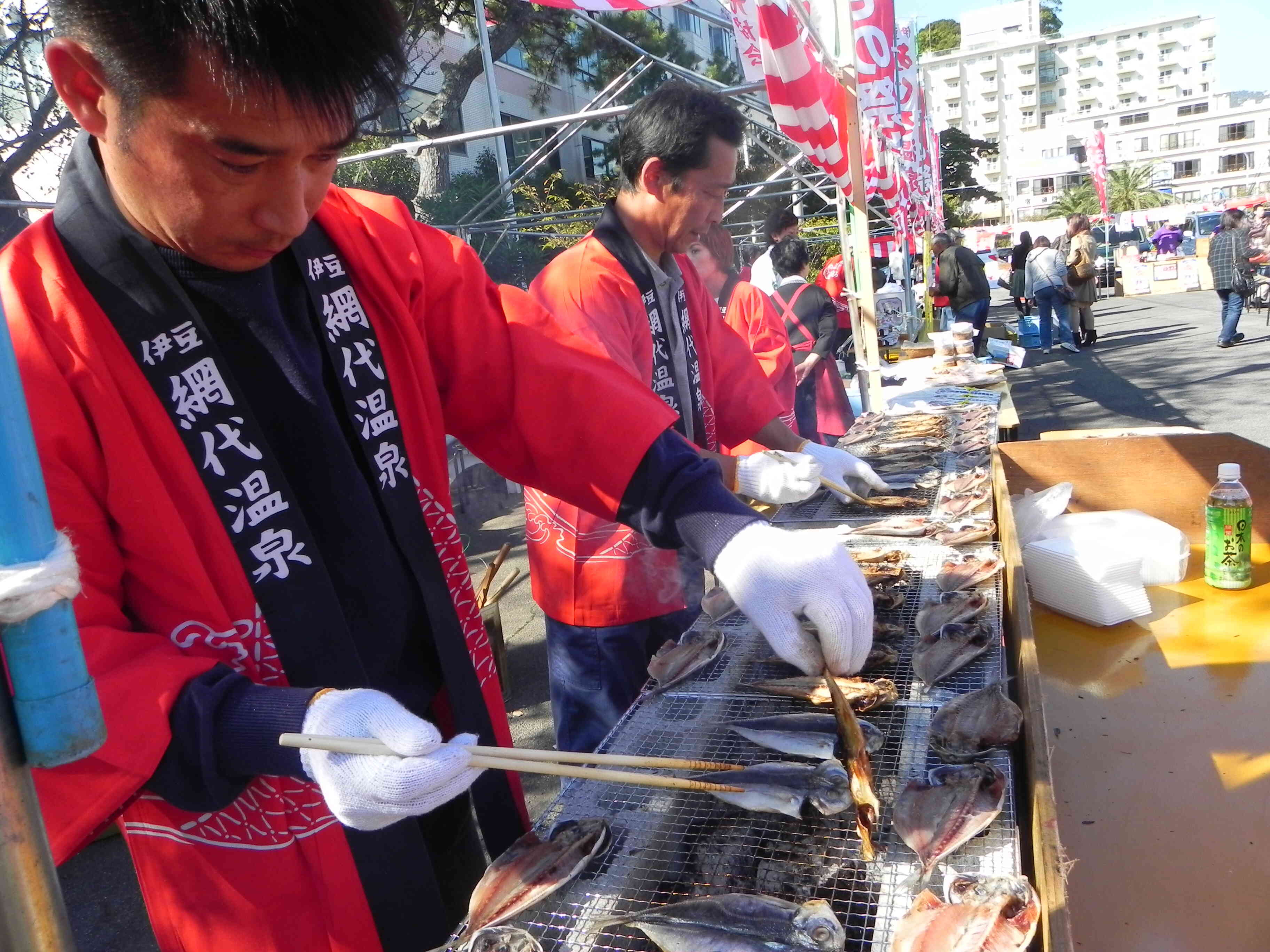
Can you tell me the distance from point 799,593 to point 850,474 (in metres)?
1.76

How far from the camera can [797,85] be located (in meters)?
4.68

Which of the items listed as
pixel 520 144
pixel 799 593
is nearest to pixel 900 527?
pixel 799 593

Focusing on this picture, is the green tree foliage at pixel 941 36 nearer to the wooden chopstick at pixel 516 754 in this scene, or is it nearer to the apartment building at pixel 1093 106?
the apartment building at pixel 1093 106

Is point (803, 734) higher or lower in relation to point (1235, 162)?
lower

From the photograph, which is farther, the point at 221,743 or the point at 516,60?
the point at 516,60

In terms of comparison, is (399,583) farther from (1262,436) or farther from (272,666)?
(1262,436)

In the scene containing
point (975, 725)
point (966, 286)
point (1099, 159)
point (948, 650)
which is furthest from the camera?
point (1099, 159)

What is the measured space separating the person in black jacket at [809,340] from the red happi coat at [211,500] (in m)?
5.76

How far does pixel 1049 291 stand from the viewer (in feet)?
55.0

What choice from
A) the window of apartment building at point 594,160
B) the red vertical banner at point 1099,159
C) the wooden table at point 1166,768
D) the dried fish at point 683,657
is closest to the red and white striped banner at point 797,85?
the wooden table at point 1166,768

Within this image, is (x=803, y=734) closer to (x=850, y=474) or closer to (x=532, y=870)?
(x=532, y=870)

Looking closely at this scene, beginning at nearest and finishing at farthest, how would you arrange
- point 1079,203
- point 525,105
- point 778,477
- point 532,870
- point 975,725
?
point 532,870
point 975,725
point 778,477
point 525,105
point 1079,203

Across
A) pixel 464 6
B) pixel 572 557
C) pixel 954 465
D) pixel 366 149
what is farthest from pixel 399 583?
pixel 464 6

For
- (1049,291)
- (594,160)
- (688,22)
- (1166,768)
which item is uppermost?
(688,22)
